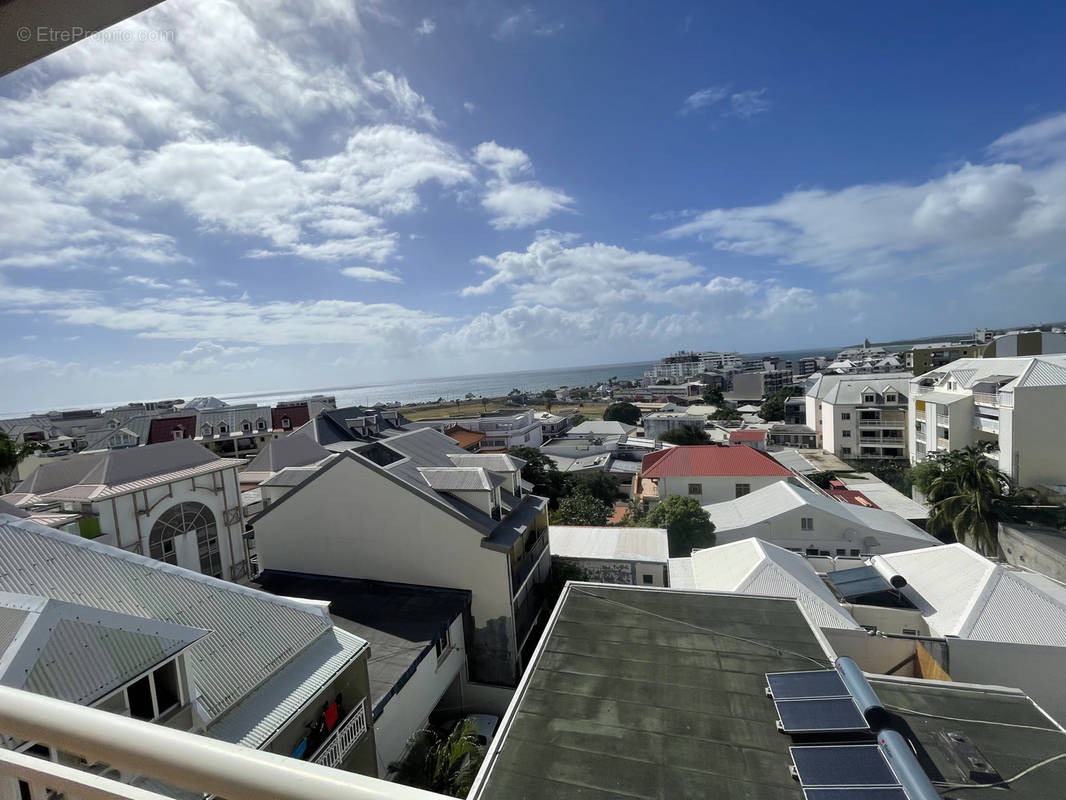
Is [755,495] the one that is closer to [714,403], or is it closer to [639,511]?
[639,511]

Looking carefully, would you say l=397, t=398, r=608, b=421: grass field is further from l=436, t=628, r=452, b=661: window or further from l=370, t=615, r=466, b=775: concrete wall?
l=436, t=628, r=452, b=661: window

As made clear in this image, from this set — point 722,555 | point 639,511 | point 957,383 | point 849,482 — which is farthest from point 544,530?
point 957,383

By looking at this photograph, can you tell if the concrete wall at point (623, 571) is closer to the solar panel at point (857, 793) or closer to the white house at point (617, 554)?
the white house at point (617, 554)

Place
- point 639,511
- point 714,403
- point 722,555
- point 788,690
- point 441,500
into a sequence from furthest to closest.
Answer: point 714,403
point 639,511
point 722,555
point 441,500
point 788,690

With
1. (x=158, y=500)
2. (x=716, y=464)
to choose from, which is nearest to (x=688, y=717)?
(x=158, y=500)

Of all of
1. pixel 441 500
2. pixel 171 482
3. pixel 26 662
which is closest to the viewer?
pixel 26 662

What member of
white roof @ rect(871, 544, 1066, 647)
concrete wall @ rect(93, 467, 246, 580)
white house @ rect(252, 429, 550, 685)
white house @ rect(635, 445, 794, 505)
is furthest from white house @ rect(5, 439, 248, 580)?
white house @ rect(635, 445, 794, 505)

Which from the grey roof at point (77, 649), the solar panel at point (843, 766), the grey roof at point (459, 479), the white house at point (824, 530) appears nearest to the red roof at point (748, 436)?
the white house at point (824, 530)
